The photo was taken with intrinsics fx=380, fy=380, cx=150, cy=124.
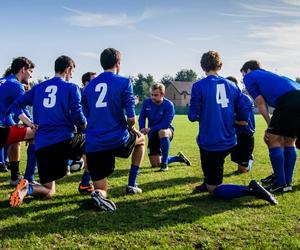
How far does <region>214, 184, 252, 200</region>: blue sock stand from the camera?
5525 mm

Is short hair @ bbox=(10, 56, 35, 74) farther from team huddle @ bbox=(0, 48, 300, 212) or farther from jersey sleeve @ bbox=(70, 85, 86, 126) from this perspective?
jersey sleeve @ bbox=(70, 85, 86, 126)

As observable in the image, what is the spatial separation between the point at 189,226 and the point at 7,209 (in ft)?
8.58

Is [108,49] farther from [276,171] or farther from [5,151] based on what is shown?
[5,151]

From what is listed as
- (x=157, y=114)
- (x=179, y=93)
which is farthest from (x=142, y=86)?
(x=157, y=114)

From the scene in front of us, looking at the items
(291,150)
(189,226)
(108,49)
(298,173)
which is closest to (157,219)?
(189,226)

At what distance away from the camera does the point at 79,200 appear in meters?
5.91

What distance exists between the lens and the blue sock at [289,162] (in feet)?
21.4

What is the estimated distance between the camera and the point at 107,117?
557cm

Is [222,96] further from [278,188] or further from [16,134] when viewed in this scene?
[16,134]

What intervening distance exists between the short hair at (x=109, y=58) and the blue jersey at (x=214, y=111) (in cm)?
127

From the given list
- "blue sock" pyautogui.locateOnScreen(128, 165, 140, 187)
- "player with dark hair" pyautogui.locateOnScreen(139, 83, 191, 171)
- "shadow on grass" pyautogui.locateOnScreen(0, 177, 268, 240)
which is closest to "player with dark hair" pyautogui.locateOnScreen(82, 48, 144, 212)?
"shadow on grass" pyautogui.locateOnScreen(0, 177, 268, 240)

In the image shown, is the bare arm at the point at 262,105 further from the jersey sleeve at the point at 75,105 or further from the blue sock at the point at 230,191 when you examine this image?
the jersey sleeve at the point at 75,105

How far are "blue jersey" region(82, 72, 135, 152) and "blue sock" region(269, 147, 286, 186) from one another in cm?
250

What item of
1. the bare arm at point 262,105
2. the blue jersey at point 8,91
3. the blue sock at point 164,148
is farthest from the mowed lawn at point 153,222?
the blue sock at point 164,148
